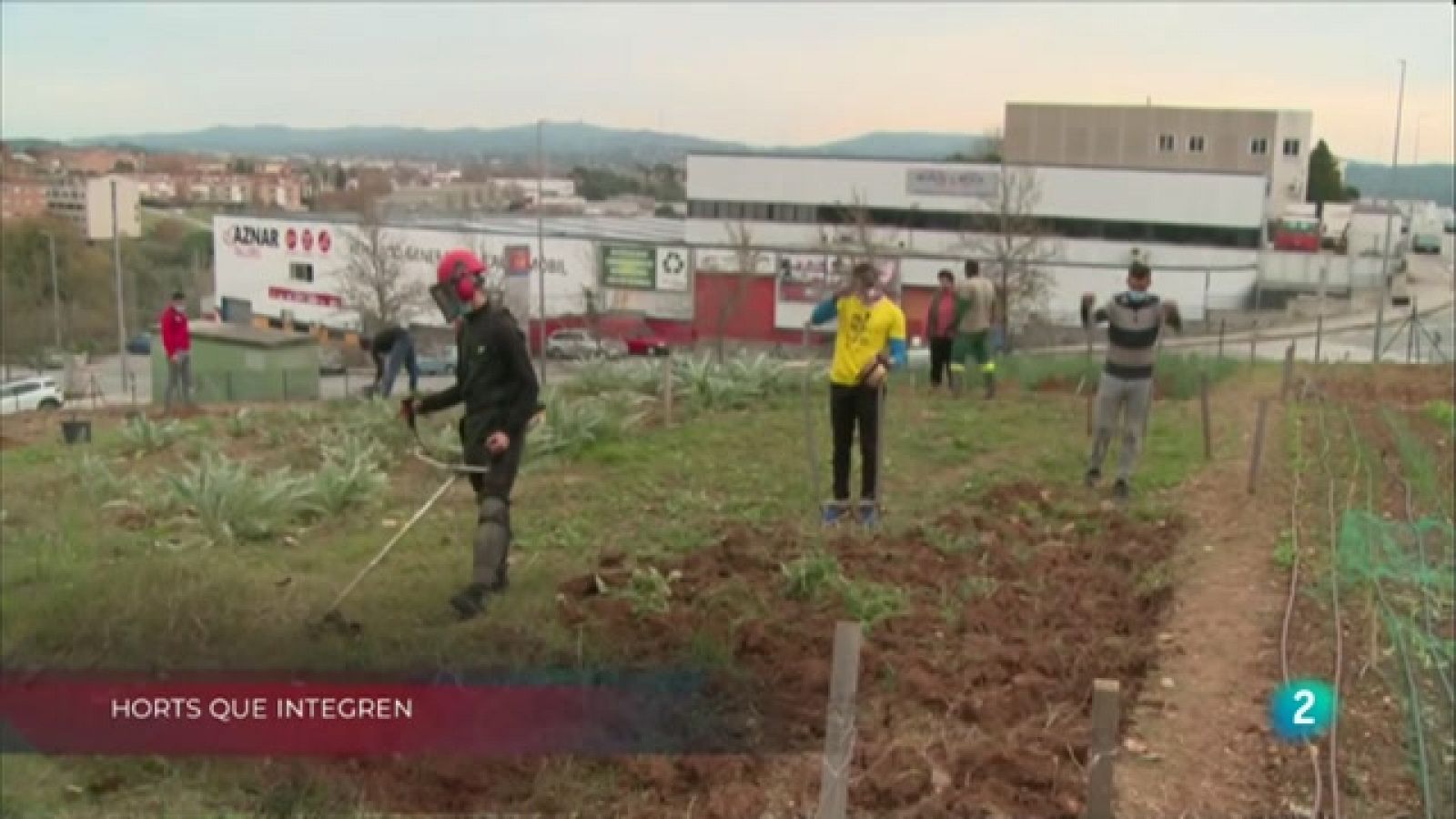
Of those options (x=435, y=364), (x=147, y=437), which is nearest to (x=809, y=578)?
(x=147, y=437)

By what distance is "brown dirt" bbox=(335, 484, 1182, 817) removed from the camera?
436 cm

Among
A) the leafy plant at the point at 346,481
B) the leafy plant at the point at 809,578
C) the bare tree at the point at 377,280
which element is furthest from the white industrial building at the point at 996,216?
the leafy plant at the point at 809,578

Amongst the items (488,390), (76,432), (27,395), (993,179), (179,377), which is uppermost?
(993,179)

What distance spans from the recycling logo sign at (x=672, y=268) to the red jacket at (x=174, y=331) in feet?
130

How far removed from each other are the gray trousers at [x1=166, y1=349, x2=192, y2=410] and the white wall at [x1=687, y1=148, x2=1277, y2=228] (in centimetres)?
4730

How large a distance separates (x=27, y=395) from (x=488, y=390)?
25198mm

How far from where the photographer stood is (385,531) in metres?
8.19

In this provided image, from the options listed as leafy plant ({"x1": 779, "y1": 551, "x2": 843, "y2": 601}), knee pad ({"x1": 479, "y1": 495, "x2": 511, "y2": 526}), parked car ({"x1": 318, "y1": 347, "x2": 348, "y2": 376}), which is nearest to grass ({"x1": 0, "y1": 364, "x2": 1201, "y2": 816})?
leafy plant ({"x1": 779, "y1": 551, "x2": 843, "y2": 601})

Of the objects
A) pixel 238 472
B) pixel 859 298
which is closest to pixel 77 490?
pixel 238 472

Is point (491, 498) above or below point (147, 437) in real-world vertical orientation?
above

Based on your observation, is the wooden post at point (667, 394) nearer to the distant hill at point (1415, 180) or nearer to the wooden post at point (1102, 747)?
the wooden post at point (1102, 747)

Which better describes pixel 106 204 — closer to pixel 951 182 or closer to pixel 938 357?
pixel 938 357

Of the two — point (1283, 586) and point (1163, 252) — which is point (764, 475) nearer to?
point (1283, 586)

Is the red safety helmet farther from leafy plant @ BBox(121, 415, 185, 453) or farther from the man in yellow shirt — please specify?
leafy plant @ BBox(121, 415, 185, 453)
